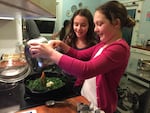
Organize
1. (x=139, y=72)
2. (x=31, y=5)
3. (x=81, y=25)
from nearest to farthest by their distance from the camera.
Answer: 1. (x=31, y=5)
2. (x=81, y=25)
3. (x=139, y=72)

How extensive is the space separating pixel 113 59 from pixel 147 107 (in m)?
0.84

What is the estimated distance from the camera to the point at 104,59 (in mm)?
653

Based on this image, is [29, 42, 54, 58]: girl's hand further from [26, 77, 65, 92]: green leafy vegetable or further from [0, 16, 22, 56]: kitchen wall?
[0, 16, 22, 56]: kitchen wall

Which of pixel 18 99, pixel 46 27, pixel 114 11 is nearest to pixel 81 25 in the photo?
pixel 114 11

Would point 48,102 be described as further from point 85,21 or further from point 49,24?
point 49,24

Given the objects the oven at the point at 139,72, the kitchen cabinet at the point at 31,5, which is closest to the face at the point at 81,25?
the kitchen cabinet at the point at 31,5

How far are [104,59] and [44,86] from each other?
0.34m

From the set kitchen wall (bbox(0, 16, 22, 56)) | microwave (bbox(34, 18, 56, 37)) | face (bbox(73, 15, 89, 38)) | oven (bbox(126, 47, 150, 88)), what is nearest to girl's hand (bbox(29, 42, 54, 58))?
face (bbox(73, 15, 89, 38))

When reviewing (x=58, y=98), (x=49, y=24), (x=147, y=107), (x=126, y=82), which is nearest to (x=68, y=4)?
(x=49, y=24)

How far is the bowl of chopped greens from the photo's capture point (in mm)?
723

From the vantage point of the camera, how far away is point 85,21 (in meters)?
1.25

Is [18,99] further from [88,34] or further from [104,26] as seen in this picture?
[88,34]

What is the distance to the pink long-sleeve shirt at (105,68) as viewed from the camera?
0.63 metres

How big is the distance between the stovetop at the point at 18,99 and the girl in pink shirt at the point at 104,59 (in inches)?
5.7
